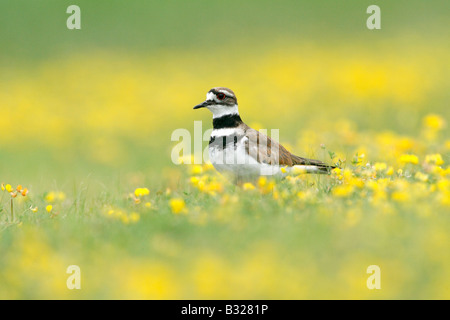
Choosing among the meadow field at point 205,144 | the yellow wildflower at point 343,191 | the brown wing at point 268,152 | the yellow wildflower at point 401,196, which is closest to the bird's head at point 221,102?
the brown wing at point 268,152

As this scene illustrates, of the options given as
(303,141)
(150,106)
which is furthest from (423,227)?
(150,106)

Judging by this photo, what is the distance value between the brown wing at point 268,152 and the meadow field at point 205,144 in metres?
0.32

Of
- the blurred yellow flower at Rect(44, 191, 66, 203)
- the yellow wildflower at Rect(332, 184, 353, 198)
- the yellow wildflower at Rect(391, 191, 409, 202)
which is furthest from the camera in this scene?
the blurred yellow flower at Rect(44, 191, 66, 203)

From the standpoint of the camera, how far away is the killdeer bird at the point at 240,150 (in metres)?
8.74

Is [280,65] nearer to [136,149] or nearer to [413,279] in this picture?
[136,149]

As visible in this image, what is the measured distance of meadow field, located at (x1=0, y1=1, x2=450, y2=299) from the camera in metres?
6.10

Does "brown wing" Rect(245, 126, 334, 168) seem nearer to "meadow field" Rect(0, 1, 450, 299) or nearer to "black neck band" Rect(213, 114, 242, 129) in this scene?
"black neck band" Rect(213, 114, 242, 129)

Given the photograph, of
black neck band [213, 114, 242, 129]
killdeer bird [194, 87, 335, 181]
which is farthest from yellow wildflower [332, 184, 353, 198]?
black neck band [213, 114, 242, 129]

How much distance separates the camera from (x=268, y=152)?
29.7 feet

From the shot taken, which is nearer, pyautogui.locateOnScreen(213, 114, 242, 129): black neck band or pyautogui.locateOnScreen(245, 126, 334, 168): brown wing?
pyautogui.locateOnScreen(245, 126, 334, 168): brown wing

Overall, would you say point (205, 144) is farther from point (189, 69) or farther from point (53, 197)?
point (189, 69)

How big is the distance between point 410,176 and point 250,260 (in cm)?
331

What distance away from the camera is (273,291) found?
5.79 m

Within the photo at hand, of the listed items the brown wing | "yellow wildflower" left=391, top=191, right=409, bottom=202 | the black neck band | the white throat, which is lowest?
"yellow wildflower" left=391, top=191, right=409, bottom=202
